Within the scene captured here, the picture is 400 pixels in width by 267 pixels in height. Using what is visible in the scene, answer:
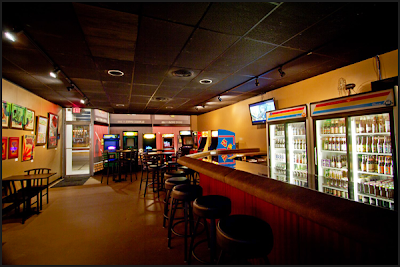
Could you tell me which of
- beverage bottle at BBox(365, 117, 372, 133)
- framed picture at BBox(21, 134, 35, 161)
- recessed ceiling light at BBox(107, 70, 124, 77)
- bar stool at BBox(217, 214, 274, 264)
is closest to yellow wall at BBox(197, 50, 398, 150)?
beverage bottle at BBox(365, 117, 372, 133)

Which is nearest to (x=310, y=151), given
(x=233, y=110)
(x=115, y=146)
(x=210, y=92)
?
(x=210, y=92)

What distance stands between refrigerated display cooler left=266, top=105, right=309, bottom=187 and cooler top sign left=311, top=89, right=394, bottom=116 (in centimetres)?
31

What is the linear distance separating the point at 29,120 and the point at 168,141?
5.53 m

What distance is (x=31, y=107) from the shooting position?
5.11 meters

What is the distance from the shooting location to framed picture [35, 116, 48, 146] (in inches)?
212

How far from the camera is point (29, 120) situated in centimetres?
489

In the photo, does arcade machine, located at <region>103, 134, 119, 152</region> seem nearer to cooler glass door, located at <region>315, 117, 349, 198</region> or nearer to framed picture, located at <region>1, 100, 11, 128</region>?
framed picture, located at <region>1, 100, 11, 128</region>

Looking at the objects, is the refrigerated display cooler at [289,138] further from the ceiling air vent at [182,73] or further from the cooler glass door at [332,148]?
the ceiling air vent at [182,73]

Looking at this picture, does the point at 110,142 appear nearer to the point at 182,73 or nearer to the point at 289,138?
the point at 182,73

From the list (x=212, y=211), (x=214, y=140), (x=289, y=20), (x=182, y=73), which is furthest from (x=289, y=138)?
(x=212, y=211)

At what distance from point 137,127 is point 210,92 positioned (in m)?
5.54

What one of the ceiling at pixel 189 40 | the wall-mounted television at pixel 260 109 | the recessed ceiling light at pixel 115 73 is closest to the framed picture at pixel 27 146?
the ceiling at pixel 189 40

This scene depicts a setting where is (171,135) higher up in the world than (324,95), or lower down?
lower down

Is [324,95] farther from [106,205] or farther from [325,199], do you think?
[106,205]
